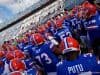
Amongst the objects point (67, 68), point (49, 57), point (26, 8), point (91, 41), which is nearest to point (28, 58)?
point (49, 57)

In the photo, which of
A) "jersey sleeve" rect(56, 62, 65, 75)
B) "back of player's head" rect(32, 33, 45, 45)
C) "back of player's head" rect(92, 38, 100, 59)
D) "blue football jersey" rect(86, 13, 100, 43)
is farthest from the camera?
"back of player's head" rect(32, 33, 45, 45)

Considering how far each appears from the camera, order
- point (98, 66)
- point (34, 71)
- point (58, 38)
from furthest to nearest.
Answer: point (58, 38)
point (34, 71)
point (98, 66)

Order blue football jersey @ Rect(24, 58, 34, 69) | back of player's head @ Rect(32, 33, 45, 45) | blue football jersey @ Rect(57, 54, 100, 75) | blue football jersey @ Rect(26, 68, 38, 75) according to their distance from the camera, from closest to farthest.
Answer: blue football jersey @ Rect(57, 54, 100, 75)
blue football jersey @ Rect(26, 68, 38, 75)
blue football jersey @ Rect(24, 58, 34, 69)
back of player's head @ Rect(32, 33, 45, 45)

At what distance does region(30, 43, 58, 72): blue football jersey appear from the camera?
9.27 m

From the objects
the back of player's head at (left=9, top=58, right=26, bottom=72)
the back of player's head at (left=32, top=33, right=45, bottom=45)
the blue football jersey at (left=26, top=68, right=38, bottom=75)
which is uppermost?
the back of player's head at (left=32, top=33, right=45, bottom=45)

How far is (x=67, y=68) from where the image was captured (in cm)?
675

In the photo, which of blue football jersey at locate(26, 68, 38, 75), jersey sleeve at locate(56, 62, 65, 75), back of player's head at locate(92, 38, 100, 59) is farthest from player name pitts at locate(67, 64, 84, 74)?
back of player's head at locate(92, 38, 100, 59)

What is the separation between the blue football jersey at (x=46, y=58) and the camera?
927 cm

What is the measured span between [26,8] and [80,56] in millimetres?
54141

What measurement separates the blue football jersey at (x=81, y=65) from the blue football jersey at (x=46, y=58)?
97.0 inches

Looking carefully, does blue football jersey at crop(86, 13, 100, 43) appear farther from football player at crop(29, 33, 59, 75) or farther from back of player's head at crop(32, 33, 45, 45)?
back of player's head at crop(32, 33, 45, 45)

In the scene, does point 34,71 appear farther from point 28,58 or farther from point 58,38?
point 58,38

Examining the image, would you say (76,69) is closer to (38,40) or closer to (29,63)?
(29,63)

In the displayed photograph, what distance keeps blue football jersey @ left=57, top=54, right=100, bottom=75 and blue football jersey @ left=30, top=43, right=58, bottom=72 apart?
8.08 ft
